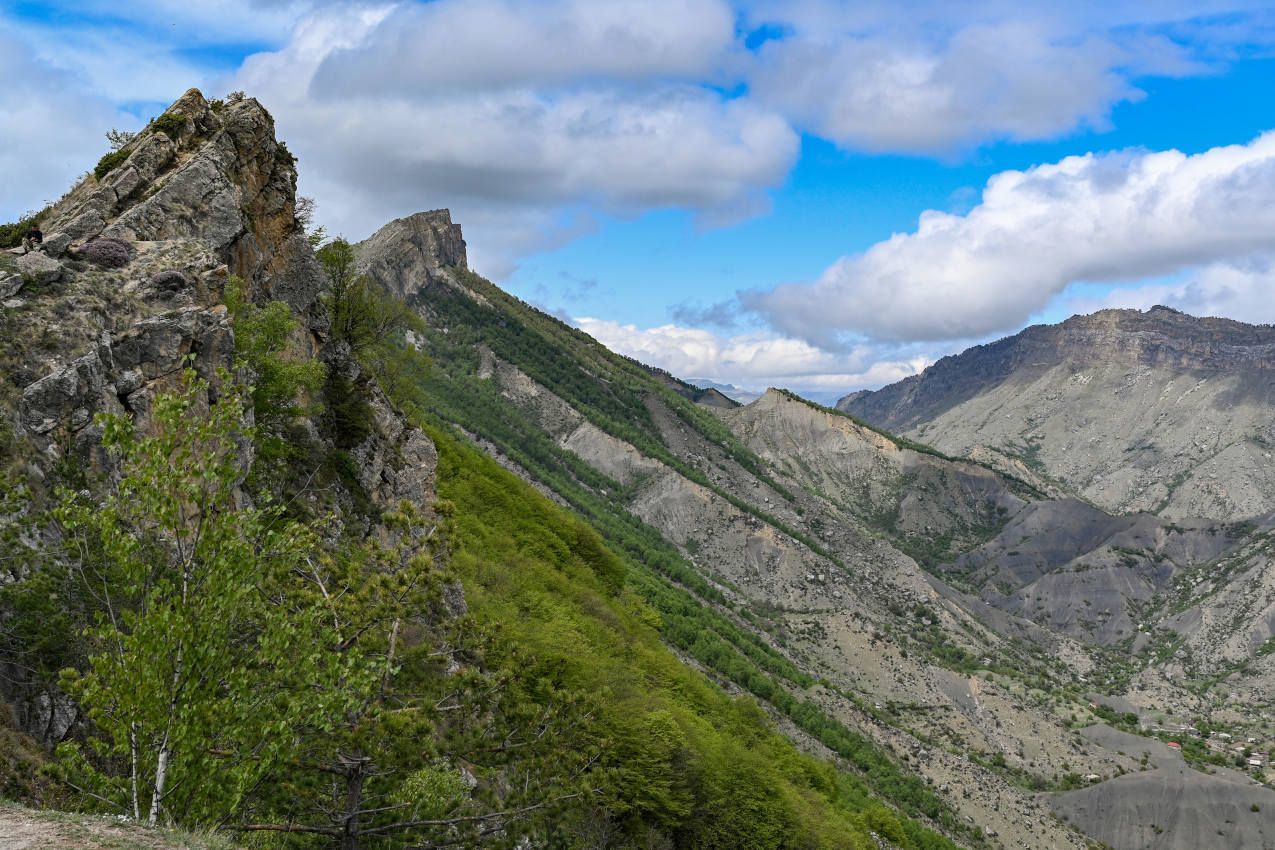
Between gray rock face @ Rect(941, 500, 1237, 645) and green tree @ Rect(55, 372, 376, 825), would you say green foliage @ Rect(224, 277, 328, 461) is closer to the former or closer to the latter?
green tree @ Rect(55, 372, 376, 825)

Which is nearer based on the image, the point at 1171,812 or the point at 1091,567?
the point at 1171,812

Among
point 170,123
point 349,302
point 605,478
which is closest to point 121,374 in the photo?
point 170,123

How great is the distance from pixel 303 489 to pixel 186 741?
16.3m

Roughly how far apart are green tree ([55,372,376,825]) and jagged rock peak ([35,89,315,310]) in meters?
17.4

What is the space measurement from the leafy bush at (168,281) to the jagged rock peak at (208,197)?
115 inches

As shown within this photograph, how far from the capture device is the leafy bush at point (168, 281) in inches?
924

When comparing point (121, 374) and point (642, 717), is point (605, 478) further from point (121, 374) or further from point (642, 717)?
point (121, 374)

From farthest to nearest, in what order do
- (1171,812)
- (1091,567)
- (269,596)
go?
(1091,567) → (1171,812) → (269,596)

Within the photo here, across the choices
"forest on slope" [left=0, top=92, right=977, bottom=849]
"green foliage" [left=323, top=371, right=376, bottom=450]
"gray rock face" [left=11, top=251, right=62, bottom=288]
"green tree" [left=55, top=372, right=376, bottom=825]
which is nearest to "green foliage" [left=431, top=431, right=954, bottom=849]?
"forest on slope" [left=0, top=92, right=977, bottom=849]

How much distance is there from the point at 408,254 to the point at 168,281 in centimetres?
16908

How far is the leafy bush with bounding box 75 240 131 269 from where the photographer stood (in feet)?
77.3

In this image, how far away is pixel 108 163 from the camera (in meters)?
29.4

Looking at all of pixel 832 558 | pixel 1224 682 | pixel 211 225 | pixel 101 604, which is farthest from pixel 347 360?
pixel 1224 682

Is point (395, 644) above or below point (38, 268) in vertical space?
below
